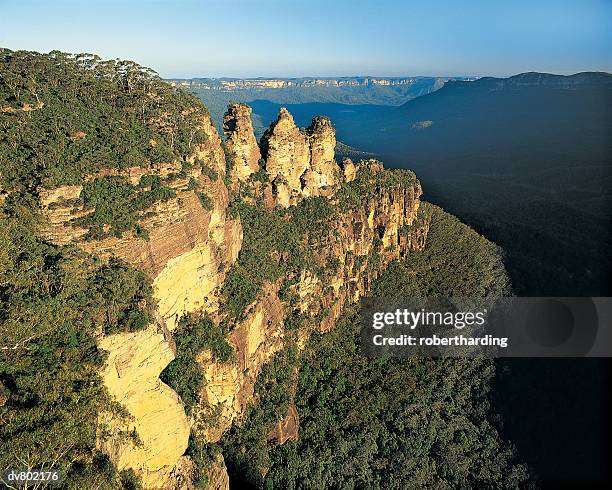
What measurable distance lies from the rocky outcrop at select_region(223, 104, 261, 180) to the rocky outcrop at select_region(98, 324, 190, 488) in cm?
2586

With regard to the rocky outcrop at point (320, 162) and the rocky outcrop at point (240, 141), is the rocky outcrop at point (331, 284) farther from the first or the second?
the rocky outcrop at point (240, 141)

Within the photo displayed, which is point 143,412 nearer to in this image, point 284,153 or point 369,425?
point 369,425

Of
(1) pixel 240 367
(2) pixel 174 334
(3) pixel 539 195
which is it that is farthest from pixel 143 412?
(3) pixel 539 195

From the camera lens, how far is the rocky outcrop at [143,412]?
17.8 meters

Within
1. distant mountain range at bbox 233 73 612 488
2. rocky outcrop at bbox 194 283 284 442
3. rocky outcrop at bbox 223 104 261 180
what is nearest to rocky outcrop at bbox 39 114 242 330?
rocky outcrop at bbox 194 283 284 442

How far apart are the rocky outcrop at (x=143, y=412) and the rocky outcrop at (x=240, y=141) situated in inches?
1018

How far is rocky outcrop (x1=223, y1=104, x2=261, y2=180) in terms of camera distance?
43312 mm

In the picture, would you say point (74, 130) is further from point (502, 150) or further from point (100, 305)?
point (502, 150)

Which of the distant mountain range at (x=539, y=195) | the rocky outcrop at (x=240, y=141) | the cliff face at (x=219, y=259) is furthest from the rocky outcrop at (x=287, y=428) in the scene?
the rocky outcrop at (x=240, y=141)

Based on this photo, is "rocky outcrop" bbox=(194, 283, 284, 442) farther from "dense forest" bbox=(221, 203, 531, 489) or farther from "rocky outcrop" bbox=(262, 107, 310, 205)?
"rocky outcrop" bbox=(262, 107, 310, 205)

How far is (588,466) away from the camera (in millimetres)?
34688

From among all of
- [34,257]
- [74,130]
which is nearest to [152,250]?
[34,257]

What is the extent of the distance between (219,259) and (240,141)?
1598 cm

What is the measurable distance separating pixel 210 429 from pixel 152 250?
1398cm
